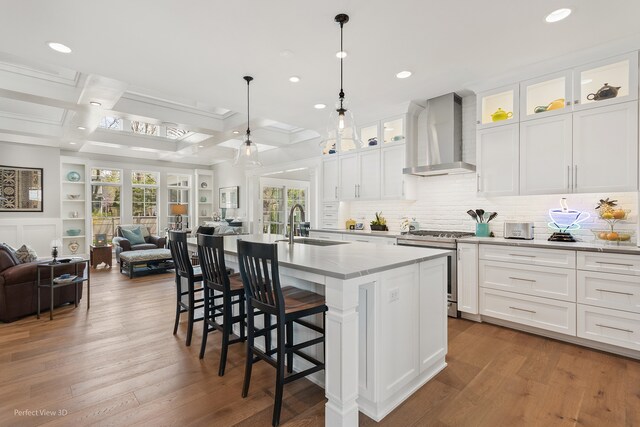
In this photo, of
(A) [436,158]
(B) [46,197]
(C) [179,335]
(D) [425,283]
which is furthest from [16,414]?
(B) [46,197]

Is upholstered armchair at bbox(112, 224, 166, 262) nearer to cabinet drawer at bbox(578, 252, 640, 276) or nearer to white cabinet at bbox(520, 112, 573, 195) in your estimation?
white cabinet at bbox(520, 112, 573, 195)

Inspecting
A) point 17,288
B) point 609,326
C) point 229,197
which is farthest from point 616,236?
point 229,197

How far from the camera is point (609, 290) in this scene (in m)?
2.73

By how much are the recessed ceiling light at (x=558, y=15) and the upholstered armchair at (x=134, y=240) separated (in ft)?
25.4

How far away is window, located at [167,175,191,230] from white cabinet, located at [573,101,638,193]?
8.66 m

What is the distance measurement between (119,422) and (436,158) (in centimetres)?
409

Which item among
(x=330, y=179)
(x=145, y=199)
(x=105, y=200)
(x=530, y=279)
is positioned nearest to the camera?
(x=530, y=279)

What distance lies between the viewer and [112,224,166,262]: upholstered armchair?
690 cm

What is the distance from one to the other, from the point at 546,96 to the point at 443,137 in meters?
1.13

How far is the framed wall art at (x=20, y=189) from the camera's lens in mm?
6512

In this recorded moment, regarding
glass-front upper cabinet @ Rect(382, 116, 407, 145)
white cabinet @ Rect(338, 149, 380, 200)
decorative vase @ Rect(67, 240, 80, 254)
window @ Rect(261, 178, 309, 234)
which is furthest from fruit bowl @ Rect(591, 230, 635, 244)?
decorative vase @ Rect(67, 240, 80, 254)

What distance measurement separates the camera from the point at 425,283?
227cm

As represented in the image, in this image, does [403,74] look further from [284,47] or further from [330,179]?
[330,179]

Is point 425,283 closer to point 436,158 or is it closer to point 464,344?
point 464,344
